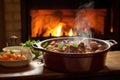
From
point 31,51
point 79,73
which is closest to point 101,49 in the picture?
point 79,73

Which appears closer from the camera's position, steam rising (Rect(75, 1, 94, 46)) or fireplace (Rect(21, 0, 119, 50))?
fireplace (Rect(21, 0, 119, 50))

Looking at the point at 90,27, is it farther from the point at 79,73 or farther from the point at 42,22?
the point at 79,73

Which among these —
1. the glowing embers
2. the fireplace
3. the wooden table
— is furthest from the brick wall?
the wooden table

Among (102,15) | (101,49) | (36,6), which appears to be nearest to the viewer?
(101,49)

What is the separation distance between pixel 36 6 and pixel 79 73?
1.64m

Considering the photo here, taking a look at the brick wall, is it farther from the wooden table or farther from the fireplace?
the wooden table

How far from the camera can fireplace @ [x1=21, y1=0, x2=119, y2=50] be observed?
3.18m

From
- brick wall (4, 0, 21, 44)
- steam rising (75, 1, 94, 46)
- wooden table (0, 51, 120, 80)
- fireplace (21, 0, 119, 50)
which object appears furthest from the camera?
steam rising (75, 1, 94, 46)

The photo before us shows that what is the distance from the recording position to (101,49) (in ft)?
6.06

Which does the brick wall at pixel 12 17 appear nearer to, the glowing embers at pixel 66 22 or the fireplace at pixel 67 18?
the fireplace at pixel 67 18

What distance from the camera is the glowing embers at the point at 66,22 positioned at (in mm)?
3277

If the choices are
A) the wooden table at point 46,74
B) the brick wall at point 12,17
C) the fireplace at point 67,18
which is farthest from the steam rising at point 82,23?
the wooden table at point 46,74

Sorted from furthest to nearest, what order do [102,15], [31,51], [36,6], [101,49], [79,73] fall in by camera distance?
1. [102,15]
2. [36,6]
3. [31,51]
4. [101,49]
5. [79,73]

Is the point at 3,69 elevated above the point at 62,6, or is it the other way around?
the point at 62,6
